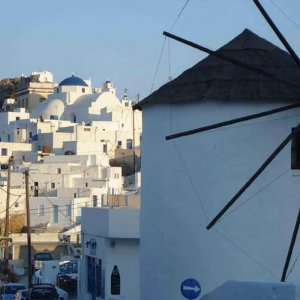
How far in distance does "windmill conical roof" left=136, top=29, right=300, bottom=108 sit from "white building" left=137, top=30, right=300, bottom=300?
0.02 meters

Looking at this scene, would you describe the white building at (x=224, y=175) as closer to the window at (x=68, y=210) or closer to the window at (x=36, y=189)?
the window at (x=68, y=210)

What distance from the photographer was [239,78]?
18.9 metres

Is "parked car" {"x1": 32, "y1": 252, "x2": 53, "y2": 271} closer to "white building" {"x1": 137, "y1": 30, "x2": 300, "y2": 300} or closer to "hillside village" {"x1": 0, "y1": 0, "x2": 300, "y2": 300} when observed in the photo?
"hillside village" {"x1": 0, "y1": 0, "x2": 300, "y2": 300}

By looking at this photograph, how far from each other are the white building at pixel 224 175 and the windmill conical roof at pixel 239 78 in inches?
0.8

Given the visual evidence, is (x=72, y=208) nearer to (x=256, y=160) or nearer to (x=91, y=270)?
(x=91, y=270)

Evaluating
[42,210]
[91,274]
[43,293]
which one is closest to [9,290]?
[43,293]

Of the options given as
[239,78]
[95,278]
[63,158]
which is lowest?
[95,278]

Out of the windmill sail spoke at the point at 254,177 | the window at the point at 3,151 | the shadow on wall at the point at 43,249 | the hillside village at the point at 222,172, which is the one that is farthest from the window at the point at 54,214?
the windmill sail spoke at the point at 254,177

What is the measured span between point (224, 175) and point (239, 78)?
193 centimetres

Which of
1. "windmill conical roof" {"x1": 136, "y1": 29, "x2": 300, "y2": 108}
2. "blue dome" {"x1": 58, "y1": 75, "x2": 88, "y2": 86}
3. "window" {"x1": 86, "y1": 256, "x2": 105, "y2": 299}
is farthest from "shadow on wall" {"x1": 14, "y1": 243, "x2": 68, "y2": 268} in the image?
"blue dome" {"x1": 58, "y1": 75, "x2": 88, "y2": 86}

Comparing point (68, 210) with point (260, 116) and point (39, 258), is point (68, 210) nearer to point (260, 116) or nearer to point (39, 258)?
point (39, 258)

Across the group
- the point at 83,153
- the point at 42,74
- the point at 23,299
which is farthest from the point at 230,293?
the point at 42,74

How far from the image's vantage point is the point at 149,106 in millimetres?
20094

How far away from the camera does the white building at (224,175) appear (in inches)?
722
